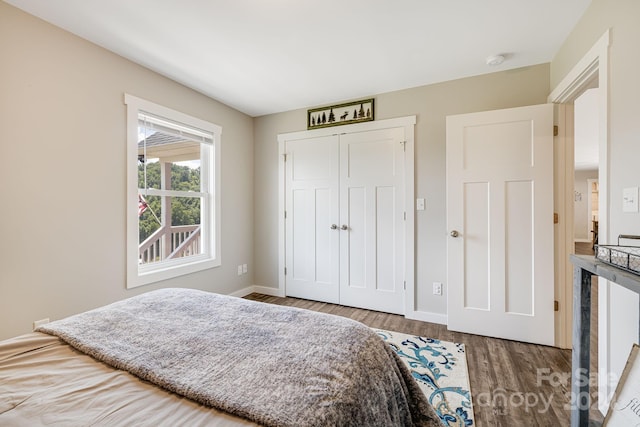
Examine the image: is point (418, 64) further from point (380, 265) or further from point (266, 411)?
point (266, 411)

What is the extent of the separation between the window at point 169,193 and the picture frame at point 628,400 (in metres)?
2.99

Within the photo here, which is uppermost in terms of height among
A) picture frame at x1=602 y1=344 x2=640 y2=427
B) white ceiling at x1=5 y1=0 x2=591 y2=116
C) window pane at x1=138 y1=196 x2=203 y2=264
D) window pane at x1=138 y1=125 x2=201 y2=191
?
white ceiling at x1=5 y1=0 x2=591 y2=116

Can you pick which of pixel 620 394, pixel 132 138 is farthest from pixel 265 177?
pixel 620 394

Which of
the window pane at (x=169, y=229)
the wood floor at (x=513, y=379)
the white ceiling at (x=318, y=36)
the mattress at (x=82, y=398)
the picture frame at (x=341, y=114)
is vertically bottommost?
the wood floor at (x=513, y=379)

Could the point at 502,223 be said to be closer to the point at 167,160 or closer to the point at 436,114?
the point at 436,114

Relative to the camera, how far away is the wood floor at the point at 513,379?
4.90 ft

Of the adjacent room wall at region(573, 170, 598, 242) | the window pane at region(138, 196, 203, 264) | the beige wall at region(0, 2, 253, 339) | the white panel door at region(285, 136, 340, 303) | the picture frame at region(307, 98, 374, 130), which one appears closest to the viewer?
the beige wall at region(0, 2, 253, 339)

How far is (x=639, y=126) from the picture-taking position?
1242 millimetres

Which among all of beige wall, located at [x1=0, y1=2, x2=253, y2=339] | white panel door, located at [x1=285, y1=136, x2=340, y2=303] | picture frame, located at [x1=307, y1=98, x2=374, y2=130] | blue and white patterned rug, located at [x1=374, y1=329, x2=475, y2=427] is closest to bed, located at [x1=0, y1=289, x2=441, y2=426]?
blue and white patterned rug, located at [x1=374, y1=329, x2=475, y2=427]

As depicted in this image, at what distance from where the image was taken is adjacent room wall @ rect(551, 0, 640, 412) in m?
1.27

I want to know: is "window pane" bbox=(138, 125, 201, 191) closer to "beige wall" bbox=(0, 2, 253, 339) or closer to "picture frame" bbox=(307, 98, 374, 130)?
"beige wall" bbox=(0, 2, 253, 339)

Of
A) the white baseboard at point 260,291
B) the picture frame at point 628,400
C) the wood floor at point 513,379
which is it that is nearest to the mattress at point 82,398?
the picture frame at point 628,400

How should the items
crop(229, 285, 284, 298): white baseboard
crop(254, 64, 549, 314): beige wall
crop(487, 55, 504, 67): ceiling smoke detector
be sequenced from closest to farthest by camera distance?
1. crop(487, 55, 504, 67): ceiling smoke detector
2. crop(254, 64, 549, 314): beige wall
3. crop(229, 285, 284, 298): white baseboard

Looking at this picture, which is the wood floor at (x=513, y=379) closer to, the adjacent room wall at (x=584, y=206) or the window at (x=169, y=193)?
the window at (x=169, y=193)
